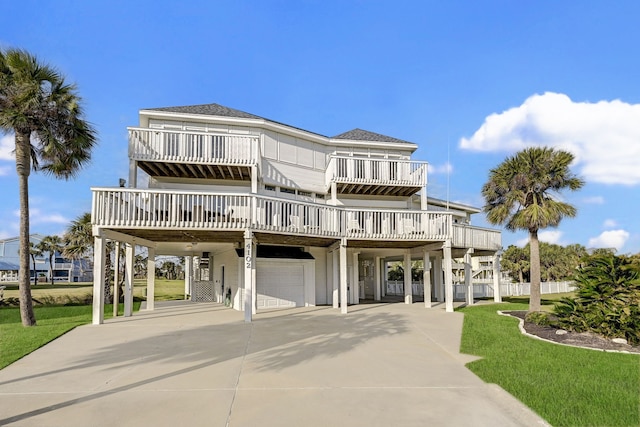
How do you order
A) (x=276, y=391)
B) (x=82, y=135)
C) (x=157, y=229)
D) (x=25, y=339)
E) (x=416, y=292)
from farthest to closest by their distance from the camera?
(x=416, y=292) < (x=82, y=135) < (x=157, y=229) < (x=25, y=339) < (x=276, y=391)

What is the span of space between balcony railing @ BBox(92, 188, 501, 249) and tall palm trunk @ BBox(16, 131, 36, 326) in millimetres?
2782

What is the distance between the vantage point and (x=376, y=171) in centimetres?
1823

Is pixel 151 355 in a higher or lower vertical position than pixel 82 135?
lower

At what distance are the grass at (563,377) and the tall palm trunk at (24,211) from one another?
43.7 feet

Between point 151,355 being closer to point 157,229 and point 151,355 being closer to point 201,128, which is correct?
point 157,229

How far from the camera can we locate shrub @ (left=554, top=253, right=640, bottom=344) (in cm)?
914

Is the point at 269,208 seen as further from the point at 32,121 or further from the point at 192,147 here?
the point at 32,121

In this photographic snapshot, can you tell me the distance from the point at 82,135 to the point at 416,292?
23727 mm

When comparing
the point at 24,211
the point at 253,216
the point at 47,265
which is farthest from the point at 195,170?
the point at 47,265

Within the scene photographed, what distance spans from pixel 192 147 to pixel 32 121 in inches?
202

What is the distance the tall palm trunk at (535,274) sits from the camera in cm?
1473

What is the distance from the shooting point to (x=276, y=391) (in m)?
5.66

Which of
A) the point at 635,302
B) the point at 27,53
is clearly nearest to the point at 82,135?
the point at 27,53

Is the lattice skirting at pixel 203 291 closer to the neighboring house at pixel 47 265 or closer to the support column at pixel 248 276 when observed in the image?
the support column at pixel 248 276
